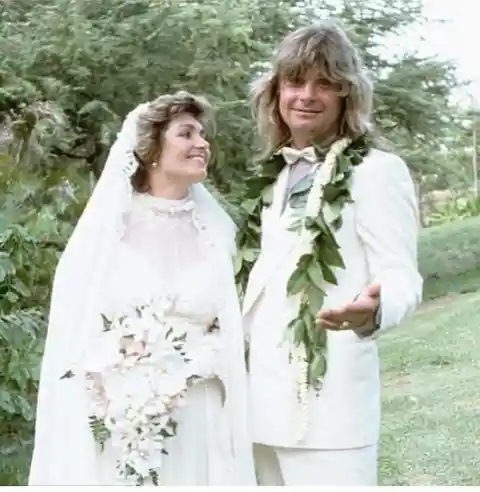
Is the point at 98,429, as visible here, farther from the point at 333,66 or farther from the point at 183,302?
the point at 333,66

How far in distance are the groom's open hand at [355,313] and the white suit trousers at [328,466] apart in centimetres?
22

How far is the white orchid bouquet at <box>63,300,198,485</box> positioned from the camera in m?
1.32

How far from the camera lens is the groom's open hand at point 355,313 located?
3.57 feet

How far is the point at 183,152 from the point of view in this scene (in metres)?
1.37

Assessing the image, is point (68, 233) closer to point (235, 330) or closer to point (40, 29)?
point (40, 29)

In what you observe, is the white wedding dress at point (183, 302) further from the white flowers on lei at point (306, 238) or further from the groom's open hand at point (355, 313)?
the groom's open hand at point (355, 313)

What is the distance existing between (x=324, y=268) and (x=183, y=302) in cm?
25

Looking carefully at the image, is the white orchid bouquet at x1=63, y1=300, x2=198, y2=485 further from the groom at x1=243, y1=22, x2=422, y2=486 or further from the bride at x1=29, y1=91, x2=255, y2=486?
the groom at x1=243, y1=22, x2=422, y2=486

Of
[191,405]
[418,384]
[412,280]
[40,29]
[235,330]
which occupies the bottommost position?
[418,384]

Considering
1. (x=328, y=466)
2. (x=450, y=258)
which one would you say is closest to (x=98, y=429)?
(x=328, y=466)

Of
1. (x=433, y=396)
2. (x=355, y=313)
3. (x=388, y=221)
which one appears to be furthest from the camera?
(x=433, y=396)

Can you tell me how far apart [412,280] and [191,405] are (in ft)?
1.39

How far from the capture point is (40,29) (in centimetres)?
177

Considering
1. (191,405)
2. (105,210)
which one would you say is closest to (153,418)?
(191,405)
